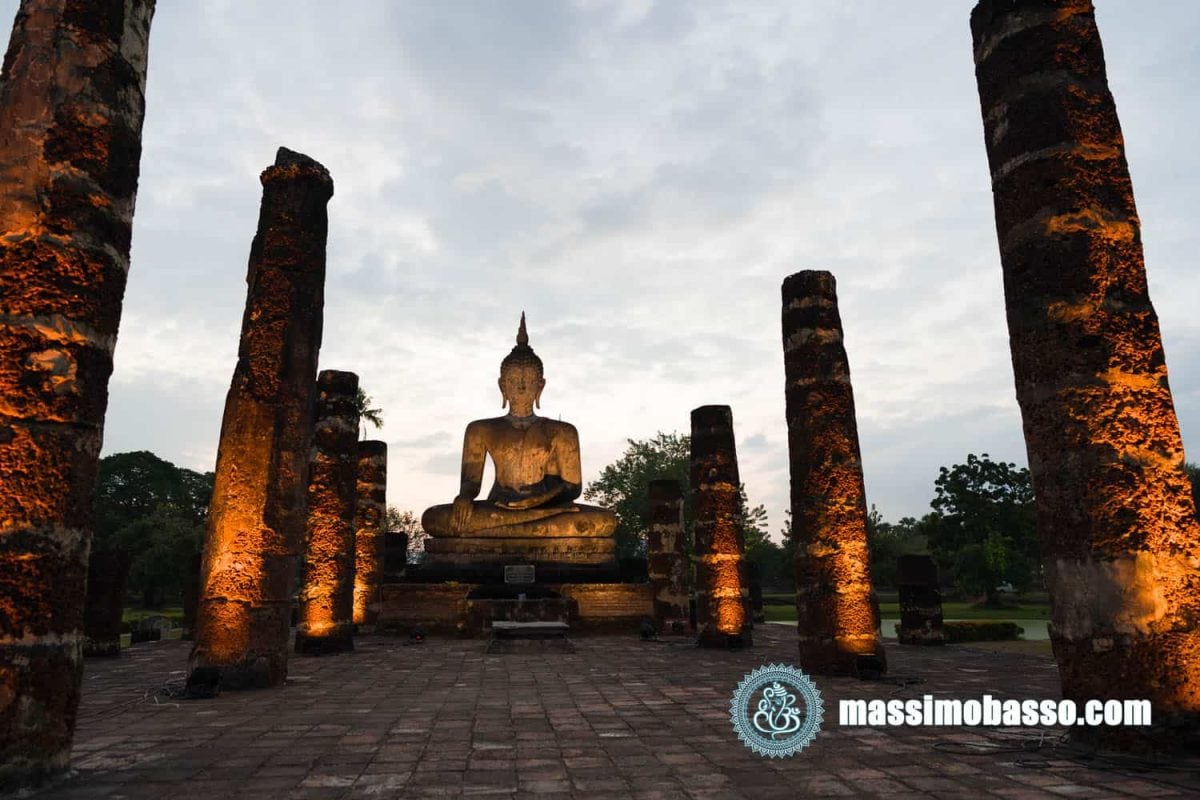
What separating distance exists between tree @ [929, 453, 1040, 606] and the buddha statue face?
80.7 feet

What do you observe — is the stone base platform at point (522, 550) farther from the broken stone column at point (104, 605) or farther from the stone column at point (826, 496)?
the stone column at point (826, 496)

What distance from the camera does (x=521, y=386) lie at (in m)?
21.3

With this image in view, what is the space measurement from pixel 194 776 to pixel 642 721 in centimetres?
317

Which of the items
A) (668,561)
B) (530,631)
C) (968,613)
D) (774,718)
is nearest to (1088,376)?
(774,718)

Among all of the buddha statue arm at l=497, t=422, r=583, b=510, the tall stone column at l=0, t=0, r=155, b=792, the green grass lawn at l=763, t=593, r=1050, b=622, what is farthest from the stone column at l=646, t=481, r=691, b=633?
the tall stone column at l=0, t=0, r=155, b=792

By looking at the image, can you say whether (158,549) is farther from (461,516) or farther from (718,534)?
(718,534)

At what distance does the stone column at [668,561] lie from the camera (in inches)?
685

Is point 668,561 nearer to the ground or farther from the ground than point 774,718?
farther from the ground

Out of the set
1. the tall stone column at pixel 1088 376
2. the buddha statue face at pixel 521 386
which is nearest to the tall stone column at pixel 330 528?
the buddha statue face at pixel 521 386

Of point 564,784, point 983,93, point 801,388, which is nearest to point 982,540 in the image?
point 801,388

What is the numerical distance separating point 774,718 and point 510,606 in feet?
33.8

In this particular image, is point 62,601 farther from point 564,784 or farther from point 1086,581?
point 1086,581

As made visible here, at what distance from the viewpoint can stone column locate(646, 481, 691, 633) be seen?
57.1 feet

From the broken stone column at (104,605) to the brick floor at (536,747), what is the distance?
3097 mm
